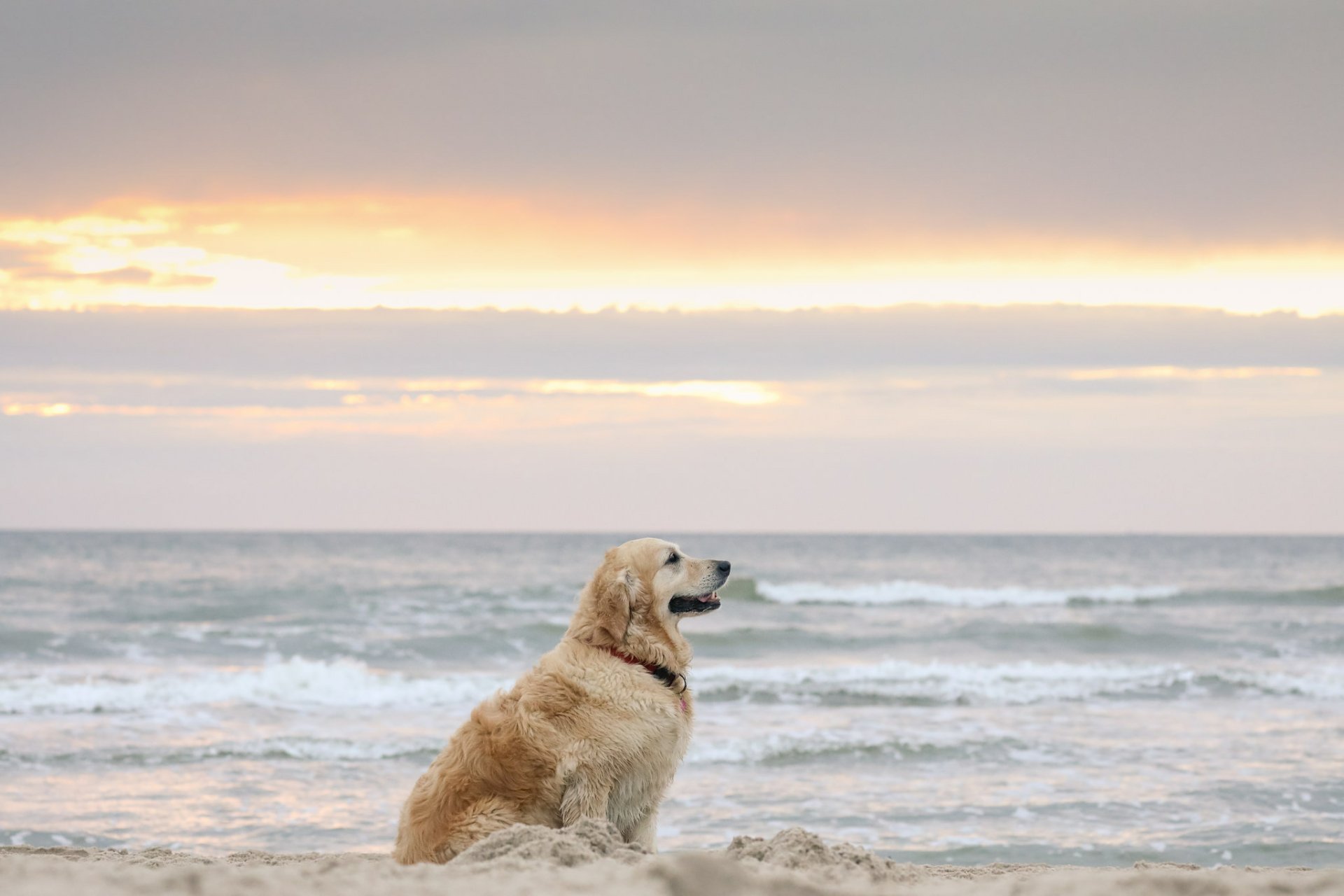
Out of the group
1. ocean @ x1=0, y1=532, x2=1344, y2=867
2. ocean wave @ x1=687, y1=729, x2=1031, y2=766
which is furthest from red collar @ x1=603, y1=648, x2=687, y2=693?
ocean wave @ x1=687, y1=729, x2=1031, y2=766

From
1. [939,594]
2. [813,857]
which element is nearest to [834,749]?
[813,857]

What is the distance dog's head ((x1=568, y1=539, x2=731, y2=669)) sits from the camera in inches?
193

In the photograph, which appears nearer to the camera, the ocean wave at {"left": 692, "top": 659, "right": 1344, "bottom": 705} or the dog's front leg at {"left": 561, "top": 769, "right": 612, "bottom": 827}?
the dog's front leg at {"left": 561, "top": 769, "right": 612, "bottom": 827}

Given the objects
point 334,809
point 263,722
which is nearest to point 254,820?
point 334,809

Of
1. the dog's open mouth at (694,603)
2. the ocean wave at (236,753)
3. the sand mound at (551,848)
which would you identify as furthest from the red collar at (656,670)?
the ocean wave at (236,753)

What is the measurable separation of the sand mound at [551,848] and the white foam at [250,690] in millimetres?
9252

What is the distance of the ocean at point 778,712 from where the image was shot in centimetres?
834

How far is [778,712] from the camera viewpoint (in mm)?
13695

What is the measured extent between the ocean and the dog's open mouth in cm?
311

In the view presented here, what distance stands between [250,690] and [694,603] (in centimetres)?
1152

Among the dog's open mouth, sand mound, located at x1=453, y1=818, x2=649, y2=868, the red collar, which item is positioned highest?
the dog's open mouth

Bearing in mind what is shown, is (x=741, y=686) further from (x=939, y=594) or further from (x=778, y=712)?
(x=939, y=594)

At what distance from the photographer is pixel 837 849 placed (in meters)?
4.22

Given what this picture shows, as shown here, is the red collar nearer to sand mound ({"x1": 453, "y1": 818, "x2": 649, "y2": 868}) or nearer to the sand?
sand mound ({"x1": 453, "y1": 818, "x2": 649, "y2": 868})
